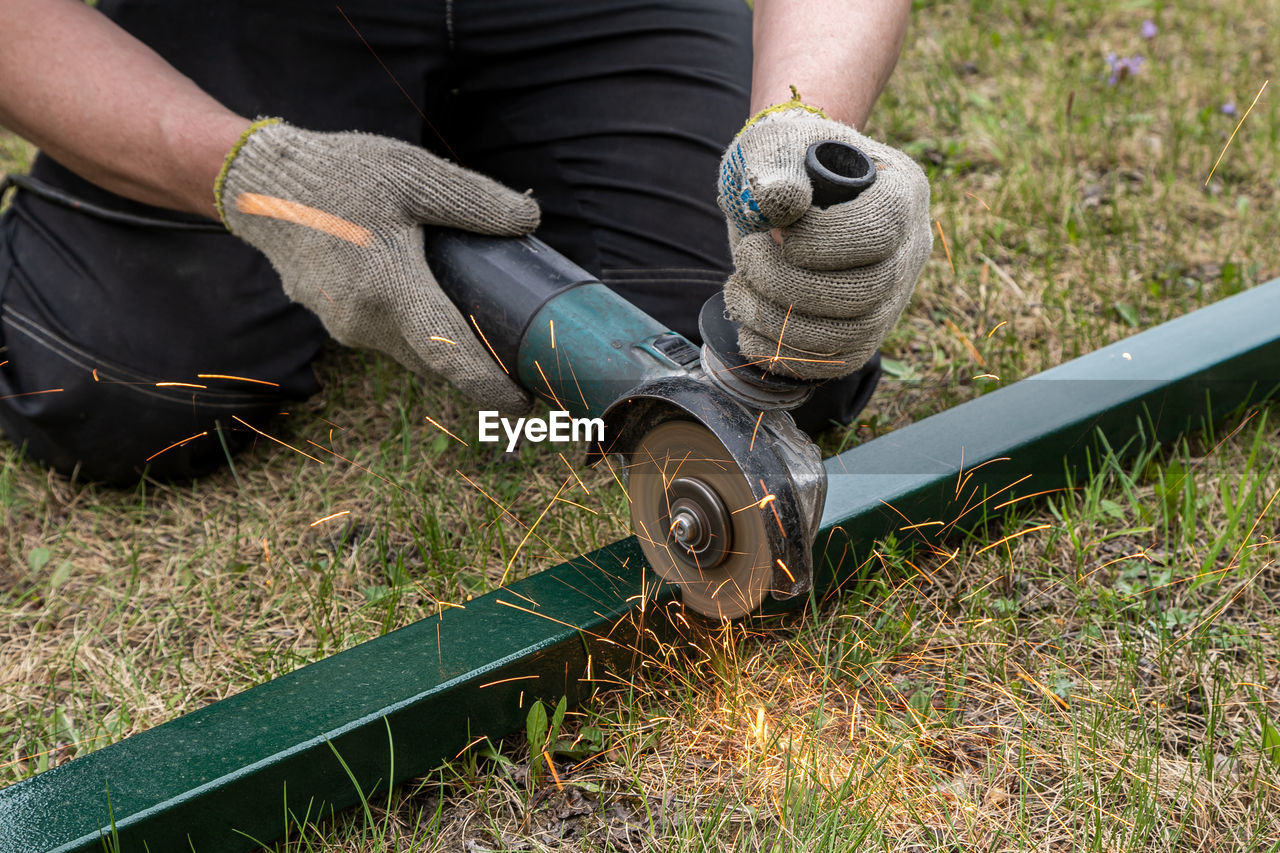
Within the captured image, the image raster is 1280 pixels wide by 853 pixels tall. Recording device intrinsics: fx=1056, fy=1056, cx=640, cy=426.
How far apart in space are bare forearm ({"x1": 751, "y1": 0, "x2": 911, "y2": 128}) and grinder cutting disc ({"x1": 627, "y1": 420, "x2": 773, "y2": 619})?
0.63 metres

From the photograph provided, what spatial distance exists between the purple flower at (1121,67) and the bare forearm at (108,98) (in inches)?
112

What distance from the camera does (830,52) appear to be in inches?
72.1

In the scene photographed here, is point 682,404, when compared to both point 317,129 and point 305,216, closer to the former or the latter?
point 305,216

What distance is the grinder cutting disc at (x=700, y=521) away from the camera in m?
1.49

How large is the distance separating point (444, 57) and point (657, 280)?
0.74m

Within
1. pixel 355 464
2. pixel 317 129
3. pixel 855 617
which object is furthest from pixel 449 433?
pixel 855 617

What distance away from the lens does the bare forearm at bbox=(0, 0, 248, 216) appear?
6.54 ft

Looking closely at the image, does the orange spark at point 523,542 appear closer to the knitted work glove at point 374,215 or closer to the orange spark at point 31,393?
the knitted work glove at point 374,215

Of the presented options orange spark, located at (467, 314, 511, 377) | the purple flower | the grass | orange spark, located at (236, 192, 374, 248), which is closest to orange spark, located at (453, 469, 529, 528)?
the grass

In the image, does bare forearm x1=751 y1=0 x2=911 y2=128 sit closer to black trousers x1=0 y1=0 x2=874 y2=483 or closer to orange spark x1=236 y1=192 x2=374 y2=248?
black trousers x1=0 y1=0 x2=874 y2=483

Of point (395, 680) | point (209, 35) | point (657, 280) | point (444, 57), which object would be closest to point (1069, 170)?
point (657, 280)

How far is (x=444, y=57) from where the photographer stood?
99.3 inches

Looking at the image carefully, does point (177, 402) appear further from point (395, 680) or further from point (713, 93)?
point (713, 93)

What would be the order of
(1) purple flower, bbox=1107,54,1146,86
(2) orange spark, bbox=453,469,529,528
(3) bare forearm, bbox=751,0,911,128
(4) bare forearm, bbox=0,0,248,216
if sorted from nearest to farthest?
1. (3) bare forearm, bbox=751,0,911,128
2. (4) bare forearm, bbox=0,0,248,216
3. (2) orange spark, bbox=453,469,529,528
4. (1) purple flower, bbox=1107,54,1146,86
